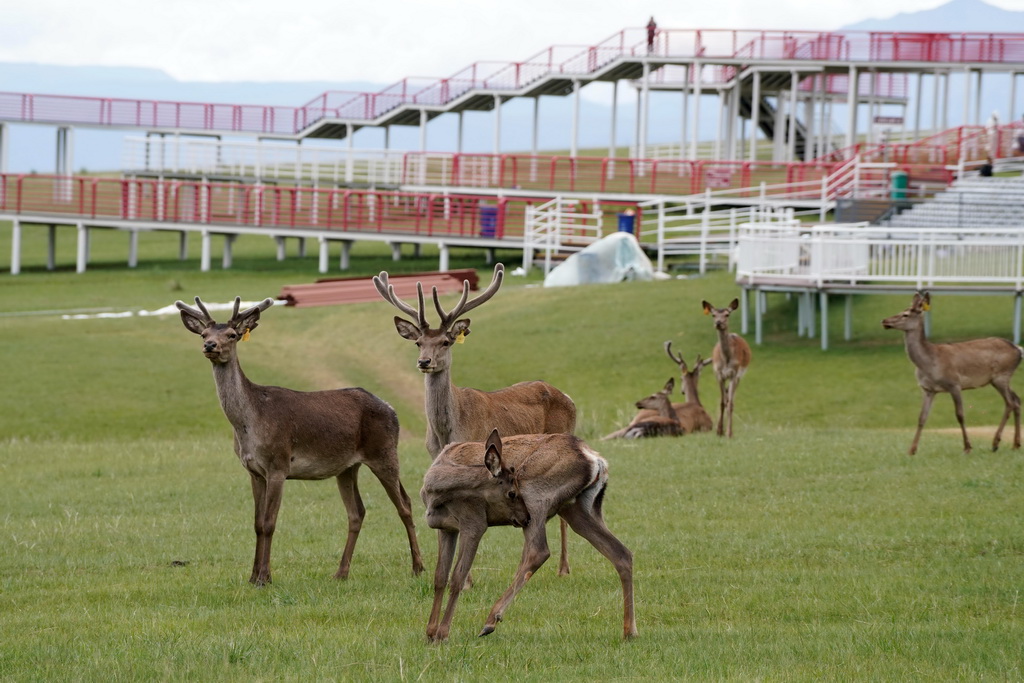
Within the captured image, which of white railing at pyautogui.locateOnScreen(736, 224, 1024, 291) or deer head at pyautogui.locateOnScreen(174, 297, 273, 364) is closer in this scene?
deer head at pyautogui.locateOnScreen(174, 297, 273, 364)

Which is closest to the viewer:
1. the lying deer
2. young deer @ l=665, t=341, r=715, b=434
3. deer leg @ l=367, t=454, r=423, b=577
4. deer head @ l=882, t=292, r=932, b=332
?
deer leg @ l=367, t=454, r=423, b=577

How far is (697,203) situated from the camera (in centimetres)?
4450

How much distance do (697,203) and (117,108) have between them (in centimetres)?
3033

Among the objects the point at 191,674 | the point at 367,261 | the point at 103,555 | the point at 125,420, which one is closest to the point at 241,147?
the point at 367,261

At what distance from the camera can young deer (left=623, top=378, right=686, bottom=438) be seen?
1909cm

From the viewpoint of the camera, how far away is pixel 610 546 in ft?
27.1

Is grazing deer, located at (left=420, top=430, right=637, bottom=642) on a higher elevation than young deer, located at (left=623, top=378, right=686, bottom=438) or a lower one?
higher

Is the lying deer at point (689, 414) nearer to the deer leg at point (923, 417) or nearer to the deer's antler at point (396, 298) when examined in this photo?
the deer leg at point (923, 417)

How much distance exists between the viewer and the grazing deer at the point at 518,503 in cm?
811

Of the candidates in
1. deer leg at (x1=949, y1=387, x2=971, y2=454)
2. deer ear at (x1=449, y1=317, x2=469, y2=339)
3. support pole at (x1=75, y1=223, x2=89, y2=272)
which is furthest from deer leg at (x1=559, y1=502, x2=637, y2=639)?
support pole at (x1=75, y1=223, x2=89, y2=272)

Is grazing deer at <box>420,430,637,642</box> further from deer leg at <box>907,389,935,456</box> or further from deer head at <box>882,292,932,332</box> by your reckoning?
deer head at <box>882,292,932,332</box>

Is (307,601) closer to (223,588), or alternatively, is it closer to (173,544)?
(223,588)

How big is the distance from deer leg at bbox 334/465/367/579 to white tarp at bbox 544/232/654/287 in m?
25.7

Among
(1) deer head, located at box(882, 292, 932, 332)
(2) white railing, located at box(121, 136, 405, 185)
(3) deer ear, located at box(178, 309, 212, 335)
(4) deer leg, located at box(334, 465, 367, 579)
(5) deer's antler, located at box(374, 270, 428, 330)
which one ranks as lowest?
(4) deer leg, located at box(334, 465, 367, 579)
